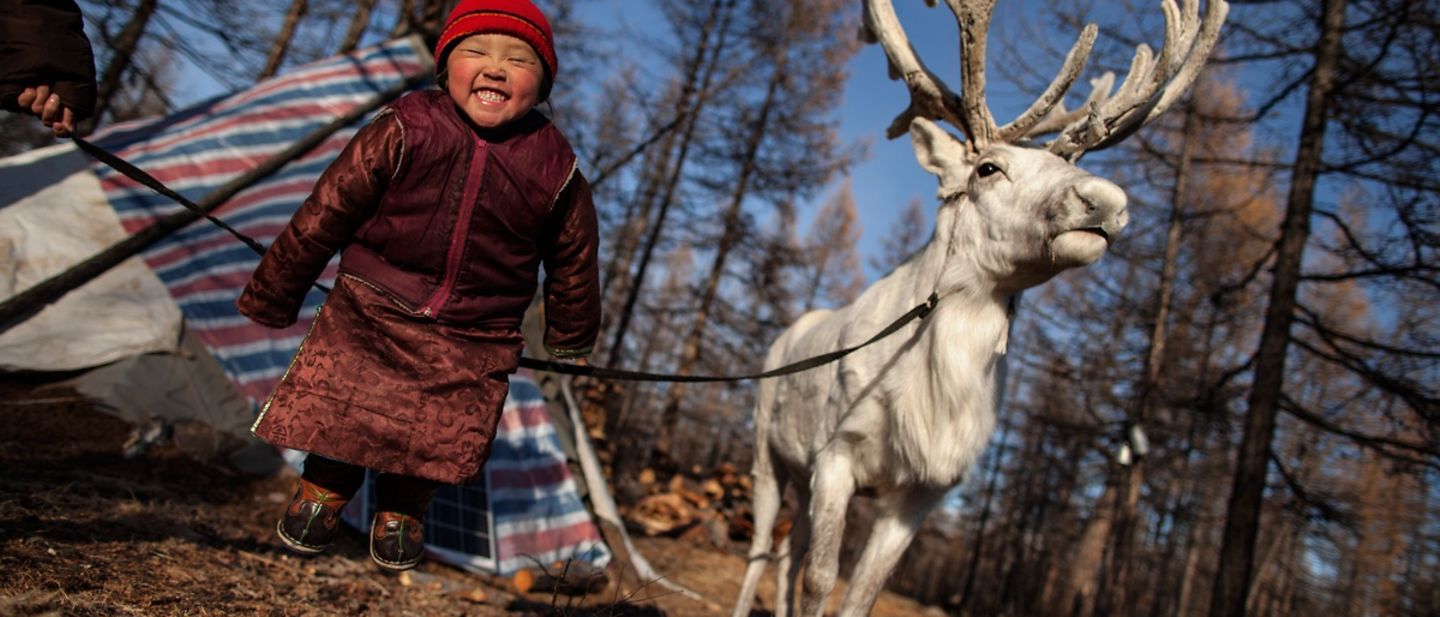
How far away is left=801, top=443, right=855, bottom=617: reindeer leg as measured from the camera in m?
3.51

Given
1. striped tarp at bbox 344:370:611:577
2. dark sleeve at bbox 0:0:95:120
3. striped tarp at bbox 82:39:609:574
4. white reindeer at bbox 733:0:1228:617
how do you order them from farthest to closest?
striped tarp at bbox 82:39:609:574 → striped tarp at bbox 344:370:611:577 → white reindeer at bbox 733:0:1228:617 → dark sleeve at bbox 0:0:95:120

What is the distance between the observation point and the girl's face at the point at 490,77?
2307 millimetres

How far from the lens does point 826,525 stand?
11.5 ft

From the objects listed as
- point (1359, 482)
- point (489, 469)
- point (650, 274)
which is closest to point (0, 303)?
point (489, 469)

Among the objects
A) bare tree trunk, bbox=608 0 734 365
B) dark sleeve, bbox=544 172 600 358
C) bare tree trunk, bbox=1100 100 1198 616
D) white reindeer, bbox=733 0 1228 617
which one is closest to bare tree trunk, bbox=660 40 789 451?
bare tree trunk, bbox=608 0 734 365

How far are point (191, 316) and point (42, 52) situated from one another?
3.58 metres

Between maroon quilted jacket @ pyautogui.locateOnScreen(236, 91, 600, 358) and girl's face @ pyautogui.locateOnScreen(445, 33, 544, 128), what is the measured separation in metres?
0.07

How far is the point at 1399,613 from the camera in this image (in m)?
20.9

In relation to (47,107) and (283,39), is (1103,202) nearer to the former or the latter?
(47,107)

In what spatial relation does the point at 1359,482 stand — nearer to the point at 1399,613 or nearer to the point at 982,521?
the point at 1399,613

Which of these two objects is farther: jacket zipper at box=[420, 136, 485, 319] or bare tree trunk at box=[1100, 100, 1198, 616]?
bare tree trunk at box=[1100, 100, 1198, 616]

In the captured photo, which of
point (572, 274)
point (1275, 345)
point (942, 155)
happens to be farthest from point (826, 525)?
point (1275, 345)

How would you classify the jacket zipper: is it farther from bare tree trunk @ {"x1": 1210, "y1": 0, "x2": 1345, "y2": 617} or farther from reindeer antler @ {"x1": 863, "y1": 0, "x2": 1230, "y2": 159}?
bare tree trunk @ {"x1": 1210, "y1": 0, "x2": 1345, "y2": 617}

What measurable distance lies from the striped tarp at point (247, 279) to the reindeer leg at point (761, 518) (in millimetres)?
928
